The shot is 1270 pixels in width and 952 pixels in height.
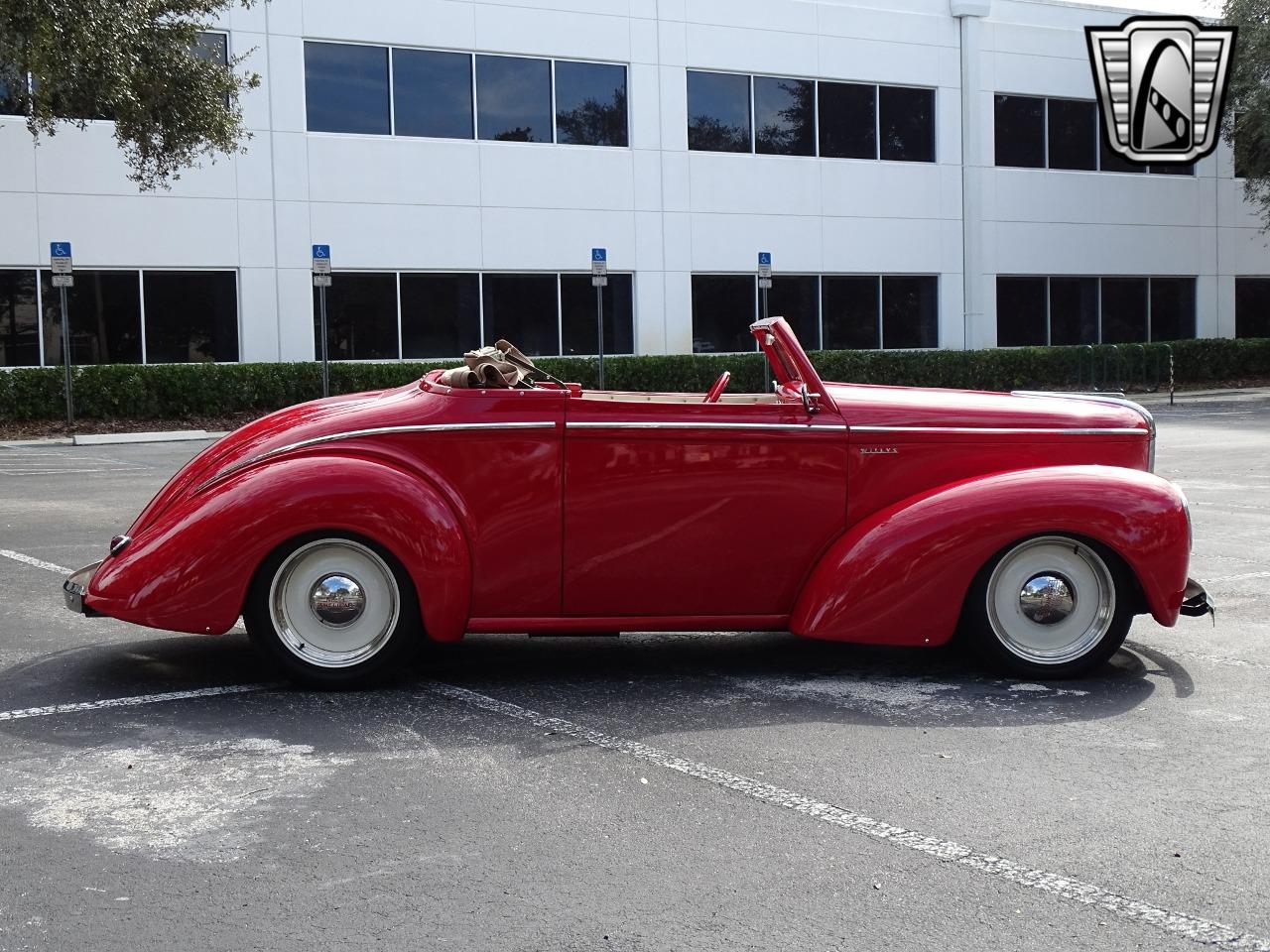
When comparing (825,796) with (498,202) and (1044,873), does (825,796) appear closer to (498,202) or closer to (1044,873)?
(1044,873)

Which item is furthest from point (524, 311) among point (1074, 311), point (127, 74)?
point (1074, 311)

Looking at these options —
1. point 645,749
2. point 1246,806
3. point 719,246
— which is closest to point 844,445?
point 645,749

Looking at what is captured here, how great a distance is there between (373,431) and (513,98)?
2187cm

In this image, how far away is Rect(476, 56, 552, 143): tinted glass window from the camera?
2652cm

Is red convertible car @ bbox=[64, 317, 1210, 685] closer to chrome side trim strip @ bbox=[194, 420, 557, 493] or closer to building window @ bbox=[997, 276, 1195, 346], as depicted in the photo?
chrome side trim strip @ bbox=[194, 420, 557, 493]

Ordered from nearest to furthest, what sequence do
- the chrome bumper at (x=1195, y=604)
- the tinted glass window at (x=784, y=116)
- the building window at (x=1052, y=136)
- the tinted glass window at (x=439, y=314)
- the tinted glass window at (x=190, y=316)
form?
the chrome bumper at (x=1195, y=604), the tinted glass window at (x=190, y=316), the tinted glass window at (x=439, y=314), the tinted glass window at (x=784, y=116), the building window at (x=1052, y=136)

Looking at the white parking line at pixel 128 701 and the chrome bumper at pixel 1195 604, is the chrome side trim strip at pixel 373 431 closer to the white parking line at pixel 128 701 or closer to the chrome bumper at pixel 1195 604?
the white parking line at pixel 128 701

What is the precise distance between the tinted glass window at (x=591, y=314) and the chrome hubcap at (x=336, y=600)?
2179 cm

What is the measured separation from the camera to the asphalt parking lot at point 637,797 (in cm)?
359

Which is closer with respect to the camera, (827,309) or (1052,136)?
(827,309)

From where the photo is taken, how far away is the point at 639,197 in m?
27.9

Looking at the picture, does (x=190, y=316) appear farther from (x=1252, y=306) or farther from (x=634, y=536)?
(x=1252, y=306)

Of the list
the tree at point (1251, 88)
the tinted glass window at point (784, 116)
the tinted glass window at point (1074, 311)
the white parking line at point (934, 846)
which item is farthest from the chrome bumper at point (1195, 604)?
the tinted glass window at point (1074, 311)

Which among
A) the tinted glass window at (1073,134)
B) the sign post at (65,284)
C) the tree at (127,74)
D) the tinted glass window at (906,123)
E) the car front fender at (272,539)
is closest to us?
the car front fender at (272,539)
